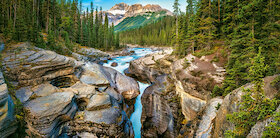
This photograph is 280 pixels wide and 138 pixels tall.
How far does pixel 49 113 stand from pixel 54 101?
129 cm

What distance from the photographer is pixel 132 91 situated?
19078 mm

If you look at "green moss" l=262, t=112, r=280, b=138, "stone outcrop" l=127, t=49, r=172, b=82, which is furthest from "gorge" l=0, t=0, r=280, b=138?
"stone outcrop" l=127, t=49, r=172, b=82

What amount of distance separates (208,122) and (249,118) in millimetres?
4524

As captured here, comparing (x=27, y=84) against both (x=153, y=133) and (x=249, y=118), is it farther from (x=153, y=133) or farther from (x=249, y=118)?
(x=249, y=118)

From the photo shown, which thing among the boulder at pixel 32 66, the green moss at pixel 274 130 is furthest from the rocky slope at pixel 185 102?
the boulder at pixel 32 66

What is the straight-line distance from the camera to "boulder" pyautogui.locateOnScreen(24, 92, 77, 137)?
9.02m

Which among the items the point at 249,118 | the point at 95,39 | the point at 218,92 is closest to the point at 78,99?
the point at 249,118

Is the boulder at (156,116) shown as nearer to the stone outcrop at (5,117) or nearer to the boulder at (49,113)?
the boulder at (49,113)

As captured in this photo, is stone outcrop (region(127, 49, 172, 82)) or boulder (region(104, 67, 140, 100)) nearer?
boulder (region(104, 67, 140, 100))

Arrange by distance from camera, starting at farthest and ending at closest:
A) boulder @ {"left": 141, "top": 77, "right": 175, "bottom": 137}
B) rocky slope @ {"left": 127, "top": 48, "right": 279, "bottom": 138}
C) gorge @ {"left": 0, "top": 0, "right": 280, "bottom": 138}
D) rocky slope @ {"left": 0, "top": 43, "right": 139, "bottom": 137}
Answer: boulder @ {"left": 141, "top": 77, "right": 175, "bottom": 137} → rocky slope @ {"left": 127, "top": 48, "right": 279, "bottom": 138} → rocky slope @ {"left": 0, "top": 43, "right": 139, "bottom": 137} → gorge @ {"left": 0, "top": 0, "right": 280, "bottom": 138}

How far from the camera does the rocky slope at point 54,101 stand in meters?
9.27

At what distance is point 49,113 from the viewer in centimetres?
958

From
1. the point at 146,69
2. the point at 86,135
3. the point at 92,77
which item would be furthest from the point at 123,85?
the point at 86,135

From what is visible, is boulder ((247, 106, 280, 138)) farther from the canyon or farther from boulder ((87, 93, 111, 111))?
boulder ((87, 93, 111, 111))
